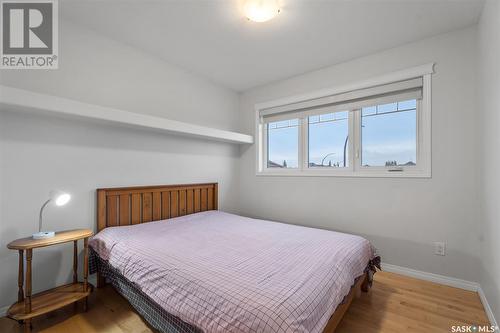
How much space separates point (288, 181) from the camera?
323 centimetres

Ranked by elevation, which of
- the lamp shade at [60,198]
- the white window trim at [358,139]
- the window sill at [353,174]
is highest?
the white window trim at [358,139]

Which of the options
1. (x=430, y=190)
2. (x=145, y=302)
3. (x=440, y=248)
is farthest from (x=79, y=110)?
(x=440, y=248)

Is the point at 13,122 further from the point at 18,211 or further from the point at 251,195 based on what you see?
the point at 251,195

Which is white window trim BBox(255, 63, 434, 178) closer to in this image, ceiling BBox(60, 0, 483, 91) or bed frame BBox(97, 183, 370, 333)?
ceiling BBox(60, 0, 483, 91)

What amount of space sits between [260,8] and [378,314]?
2513 millimetres

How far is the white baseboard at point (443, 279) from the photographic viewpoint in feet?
6.13

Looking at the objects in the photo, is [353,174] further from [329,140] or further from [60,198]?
[60,198]

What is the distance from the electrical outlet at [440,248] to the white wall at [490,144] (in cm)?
27

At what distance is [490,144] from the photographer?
1643 mm

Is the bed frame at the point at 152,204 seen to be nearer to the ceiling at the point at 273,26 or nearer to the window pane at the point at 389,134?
the window pane at the point at 389,134

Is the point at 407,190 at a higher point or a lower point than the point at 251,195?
higher

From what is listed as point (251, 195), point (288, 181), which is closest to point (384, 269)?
point (288, 181)

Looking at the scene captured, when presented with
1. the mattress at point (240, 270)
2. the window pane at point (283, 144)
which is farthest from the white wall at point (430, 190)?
the mattress at point (240, 270)

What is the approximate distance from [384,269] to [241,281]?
204cm
